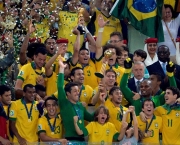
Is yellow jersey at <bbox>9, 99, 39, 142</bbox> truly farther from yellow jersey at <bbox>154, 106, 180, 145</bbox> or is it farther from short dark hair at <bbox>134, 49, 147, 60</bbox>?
short dark hair at <bbox>134, 49, 147, 60</bbox>

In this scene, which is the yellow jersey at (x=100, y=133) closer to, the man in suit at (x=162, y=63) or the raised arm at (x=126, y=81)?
the raised arm at (x=126, y=81)

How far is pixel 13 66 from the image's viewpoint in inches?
634

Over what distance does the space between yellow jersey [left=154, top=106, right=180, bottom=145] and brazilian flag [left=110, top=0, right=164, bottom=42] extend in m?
2.96

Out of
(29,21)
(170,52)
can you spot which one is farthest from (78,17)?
(170,52)

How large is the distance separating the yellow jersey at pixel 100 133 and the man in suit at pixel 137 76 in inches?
48.1

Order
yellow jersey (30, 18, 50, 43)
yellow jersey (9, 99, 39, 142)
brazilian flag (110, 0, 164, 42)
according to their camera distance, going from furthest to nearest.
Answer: brazilian flag (110, 0, 164, 42) → yellow jersey (30, 18, 50, 43) → yellow jersey (9, 99, 39, 142)

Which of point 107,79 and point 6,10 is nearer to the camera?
point 107,79

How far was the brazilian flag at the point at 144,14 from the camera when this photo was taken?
1725cm

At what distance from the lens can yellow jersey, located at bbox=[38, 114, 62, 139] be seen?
14227mm

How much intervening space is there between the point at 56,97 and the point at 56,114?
0.98 feet

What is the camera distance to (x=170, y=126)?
14445 millimetres

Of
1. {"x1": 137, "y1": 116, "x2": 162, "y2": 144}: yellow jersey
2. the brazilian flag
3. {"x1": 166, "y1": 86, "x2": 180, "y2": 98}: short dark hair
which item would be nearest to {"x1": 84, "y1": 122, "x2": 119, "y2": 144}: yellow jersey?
{"x1": 137, "y1": 116, "x2": 162, "y2": 144}: yellow jersey

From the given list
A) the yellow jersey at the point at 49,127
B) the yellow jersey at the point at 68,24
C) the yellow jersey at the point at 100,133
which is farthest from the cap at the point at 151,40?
the yellow jersey at the point at 49,127

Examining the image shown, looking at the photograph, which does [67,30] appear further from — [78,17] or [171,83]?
[171,83]
